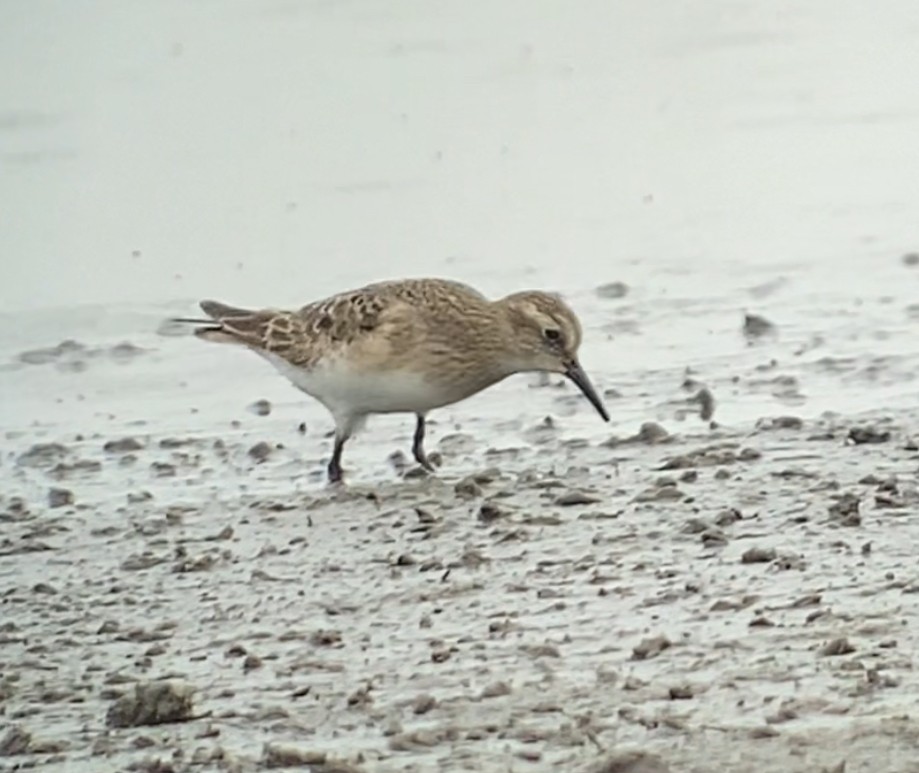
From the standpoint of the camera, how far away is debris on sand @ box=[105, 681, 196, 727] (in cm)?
664

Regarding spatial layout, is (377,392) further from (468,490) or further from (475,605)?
(475,605)

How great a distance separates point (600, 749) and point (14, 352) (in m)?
6.52

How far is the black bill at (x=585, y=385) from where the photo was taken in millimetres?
10148

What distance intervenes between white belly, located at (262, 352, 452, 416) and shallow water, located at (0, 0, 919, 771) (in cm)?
22

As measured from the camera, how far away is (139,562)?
28.6 ft

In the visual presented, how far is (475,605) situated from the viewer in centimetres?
770

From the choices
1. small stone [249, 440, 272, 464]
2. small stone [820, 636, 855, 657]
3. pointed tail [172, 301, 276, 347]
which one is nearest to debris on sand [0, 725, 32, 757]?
small stone [820, 636, 855, 657]

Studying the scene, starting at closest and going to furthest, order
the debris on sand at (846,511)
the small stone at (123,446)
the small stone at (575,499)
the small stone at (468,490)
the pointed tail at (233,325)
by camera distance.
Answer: the debris on sand at (846,511), the small stone at (575,499), the small stone at (468,490), the small stone at (123,446), the pointed tail at (233,325)

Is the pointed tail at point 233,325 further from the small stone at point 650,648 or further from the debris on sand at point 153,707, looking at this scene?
the debris on sand at point 153,707

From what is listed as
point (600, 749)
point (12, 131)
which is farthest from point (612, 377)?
point (12, 131)

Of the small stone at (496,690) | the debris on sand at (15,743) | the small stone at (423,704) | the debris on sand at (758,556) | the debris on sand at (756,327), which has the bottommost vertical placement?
the debris on sand at (15,743)

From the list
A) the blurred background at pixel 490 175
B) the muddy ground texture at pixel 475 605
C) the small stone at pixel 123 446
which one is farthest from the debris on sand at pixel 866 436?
the small stone at pixel 123 446

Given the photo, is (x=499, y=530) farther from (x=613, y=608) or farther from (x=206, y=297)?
(x=206, y=297)

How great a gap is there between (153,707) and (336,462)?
11.4 feet
